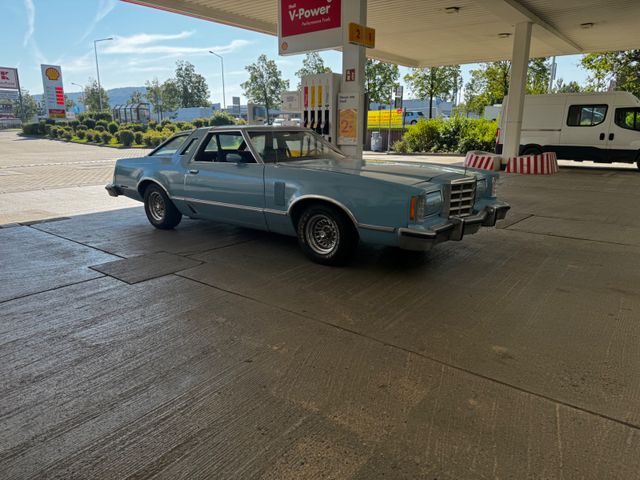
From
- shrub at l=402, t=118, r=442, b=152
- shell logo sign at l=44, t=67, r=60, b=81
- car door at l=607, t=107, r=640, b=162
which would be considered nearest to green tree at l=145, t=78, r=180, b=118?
shell logo sign at l=44, t=67, r=60, b=81

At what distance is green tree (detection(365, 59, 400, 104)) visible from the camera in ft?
110

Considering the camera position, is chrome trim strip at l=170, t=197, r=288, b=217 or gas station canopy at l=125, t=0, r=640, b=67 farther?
gas station canopy at l=125, t=0, r=640, b=67

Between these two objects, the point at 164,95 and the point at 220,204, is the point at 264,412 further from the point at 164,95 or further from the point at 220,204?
the point at 164,95

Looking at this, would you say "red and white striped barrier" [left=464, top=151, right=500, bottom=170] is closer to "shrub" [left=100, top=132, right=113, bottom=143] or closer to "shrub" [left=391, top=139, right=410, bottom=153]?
"shrub" [left=391, top=139, right=410, bottom=153]

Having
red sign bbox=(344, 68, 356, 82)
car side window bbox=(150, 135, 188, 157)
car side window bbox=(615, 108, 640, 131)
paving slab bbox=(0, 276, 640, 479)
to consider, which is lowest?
paving slab bbox=(0, 276, 640, 479)

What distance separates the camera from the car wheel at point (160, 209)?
6.56 m

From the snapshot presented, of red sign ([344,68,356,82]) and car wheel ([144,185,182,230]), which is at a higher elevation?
red sign ([344,68,356,82])

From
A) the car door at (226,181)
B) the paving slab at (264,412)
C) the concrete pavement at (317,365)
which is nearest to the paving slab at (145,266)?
the concrete pavement at (317,365)

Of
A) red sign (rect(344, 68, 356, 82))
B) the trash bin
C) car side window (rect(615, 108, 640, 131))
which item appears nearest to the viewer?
red sign (rect(344, 68, 356, 82))

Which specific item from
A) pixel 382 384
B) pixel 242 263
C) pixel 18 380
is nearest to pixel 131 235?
pixel 242 263

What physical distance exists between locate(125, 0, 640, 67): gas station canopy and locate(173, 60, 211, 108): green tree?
48.3 metres

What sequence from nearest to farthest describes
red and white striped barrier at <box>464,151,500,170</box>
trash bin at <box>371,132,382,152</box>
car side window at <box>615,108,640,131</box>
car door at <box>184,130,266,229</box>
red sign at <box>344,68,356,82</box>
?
car door at <box>184,130,266,229</box>
red sign at <box>344,68,356,82</box>
car side window at <box>615,108,640,131</box>
red and white striped barrier at <box>464,151,500,170</box>
trash bin at <box>371,132,382,152</box>

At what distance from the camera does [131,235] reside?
6477 millimetres

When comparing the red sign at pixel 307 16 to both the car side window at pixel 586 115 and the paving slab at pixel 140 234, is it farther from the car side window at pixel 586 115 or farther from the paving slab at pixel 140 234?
the car side window at pixel 586 115
